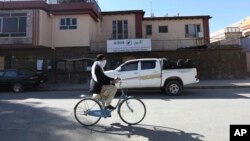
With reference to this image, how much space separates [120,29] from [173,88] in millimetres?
15140

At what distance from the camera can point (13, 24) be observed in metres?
24.7

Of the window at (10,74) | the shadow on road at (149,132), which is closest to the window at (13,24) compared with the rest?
the window at (10,74)

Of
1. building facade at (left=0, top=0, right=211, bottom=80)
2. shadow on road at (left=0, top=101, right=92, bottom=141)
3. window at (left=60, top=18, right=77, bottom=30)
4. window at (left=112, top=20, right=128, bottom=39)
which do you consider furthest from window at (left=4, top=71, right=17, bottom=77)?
window at (left=112, top=20, right=128, bottom=39)

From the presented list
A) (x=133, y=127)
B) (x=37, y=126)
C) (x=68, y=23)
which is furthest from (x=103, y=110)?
(x=68, y=23)

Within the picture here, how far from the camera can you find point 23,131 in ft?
25.4

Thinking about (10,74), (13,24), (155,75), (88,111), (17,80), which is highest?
(13,24)

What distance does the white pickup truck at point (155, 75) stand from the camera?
1608 cm

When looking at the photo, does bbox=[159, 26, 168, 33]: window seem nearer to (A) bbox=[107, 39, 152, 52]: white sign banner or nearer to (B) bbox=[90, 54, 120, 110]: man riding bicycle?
(A) bbox=[107, 39, 152, 52]: white sign banner

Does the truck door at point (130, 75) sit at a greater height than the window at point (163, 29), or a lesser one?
lesser

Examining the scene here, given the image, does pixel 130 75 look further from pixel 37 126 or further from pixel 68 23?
pixel 68 23

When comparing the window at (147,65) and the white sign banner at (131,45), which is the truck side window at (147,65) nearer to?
the window at (147,65)

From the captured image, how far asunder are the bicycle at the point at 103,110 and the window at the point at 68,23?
18.9 metres

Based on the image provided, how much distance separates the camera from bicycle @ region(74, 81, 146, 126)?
8.25 meters

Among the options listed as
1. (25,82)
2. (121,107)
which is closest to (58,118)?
(121,107)
